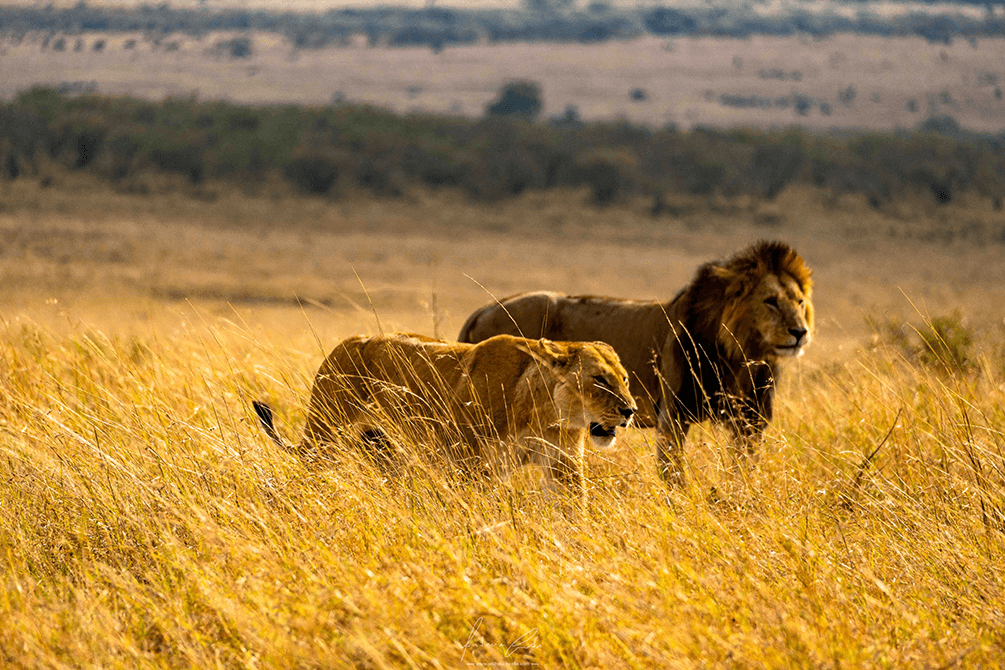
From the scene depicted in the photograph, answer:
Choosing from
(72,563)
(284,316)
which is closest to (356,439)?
(72,563)

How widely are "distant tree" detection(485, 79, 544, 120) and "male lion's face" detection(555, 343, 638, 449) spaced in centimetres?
6821

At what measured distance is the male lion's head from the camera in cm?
516

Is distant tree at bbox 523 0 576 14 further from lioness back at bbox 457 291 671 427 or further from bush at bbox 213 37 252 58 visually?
lioness back at bbox 457 291 671 427

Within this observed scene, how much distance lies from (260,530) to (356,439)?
30.4 inches

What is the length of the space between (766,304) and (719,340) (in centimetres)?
36

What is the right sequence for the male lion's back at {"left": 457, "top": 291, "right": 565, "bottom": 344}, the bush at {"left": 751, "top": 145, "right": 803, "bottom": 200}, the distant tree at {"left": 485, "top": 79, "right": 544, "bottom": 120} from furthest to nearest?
the distant tree at {"left": 485, "top": 79, "right": 544, "bottom": 120} → the bush at {"left": 751, "top": 145, "right": 803, "bottom": 200} → the male lion's back at {"left": 457, "top": 291, "right": 565, "bottom": 344}

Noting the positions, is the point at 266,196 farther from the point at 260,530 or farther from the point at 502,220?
the point at 260,530

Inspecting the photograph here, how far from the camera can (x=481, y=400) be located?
4.28 metres

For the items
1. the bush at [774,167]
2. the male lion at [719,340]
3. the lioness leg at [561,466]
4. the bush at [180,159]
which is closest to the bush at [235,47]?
the bush at [180,159]

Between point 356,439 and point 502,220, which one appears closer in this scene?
point 356,439

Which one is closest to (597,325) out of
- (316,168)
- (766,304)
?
(766,304)

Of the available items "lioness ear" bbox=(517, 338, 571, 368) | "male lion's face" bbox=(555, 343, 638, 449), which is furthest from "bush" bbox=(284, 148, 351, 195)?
"male lion's face" bbox=(555, 343, 638, 449)

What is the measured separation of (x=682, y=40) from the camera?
392 feet

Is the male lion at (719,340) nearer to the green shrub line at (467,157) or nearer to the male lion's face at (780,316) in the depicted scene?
the male lion's face at (780,316)
